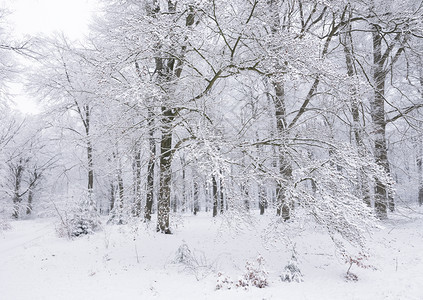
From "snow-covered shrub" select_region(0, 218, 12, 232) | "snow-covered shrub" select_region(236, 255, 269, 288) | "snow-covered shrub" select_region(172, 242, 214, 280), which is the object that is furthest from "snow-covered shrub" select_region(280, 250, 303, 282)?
"snow-covered shrub" select_region(0, 218, 12, 232)

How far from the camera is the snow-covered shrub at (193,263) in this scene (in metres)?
5.87

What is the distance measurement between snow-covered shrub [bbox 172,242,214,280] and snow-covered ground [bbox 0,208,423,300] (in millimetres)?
35

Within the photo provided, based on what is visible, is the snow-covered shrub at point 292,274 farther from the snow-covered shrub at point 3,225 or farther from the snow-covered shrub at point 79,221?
the snow-covered shrub at point 3,225

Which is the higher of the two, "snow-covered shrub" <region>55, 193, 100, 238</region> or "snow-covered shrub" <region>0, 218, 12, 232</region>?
"snow-covered shrub" <region>55, 193, 100, 238</region>

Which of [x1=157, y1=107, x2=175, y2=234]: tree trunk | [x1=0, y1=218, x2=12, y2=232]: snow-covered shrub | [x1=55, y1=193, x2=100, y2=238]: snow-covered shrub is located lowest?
[x1=0, y1=218, x2=12, y2=232]: snow-covered shrub

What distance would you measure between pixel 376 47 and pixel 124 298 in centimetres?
1152

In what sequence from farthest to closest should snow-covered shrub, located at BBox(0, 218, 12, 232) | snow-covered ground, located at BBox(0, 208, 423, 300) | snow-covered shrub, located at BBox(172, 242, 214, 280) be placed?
snow-covered shrub, located at BBox(0, 218, 12, 232), snow-covered shrub, located at BBox(172, 242, 214, 280), snow-covered ground, located at BBox(0, 208, 423, 300)

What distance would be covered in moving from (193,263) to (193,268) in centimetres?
42

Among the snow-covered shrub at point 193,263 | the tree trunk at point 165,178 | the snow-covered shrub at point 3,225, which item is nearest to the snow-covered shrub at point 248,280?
the snow-covered shrub at point 193,263

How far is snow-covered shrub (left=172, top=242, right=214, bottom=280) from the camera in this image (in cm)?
587

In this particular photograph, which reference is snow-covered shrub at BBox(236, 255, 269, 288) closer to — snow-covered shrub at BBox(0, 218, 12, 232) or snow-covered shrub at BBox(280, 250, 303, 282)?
snow-covered shrub at BBox(280, 250, 303, 282)

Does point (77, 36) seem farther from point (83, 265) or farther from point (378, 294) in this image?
point (378, 294)

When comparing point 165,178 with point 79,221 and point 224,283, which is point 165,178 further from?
point 79,221

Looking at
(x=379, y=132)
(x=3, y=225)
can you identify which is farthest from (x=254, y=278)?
(x=3, y=225)
